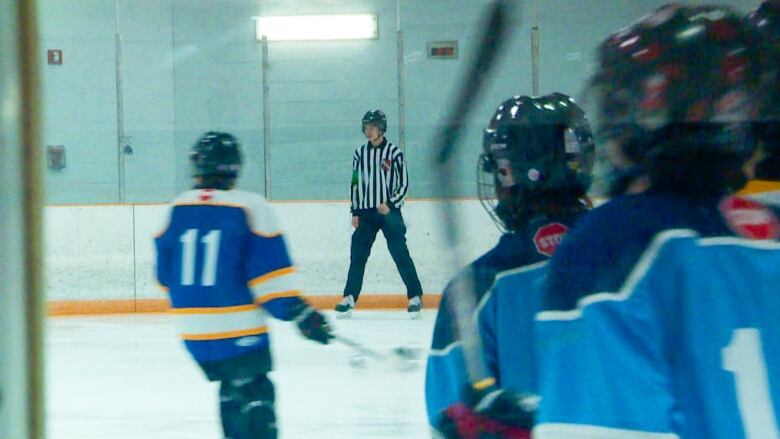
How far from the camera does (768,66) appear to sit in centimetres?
82

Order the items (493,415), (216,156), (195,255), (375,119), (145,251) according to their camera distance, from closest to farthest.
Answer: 1. (493,415)
2. (375,119)
3. (216,156)
4. (195,255)
5. (145,251)

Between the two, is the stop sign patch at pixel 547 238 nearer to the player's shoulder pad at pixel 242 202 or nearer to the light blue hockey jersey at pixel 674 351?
the light blue hockey jersey at pixel 674 351

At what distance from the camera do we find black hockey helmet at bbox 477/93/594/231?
1036 mm

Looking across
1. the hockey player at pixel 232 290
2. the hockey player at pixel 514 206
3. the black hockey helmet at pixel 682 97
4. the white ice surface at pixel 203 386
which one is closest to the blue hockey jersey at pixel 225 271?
the hockey player at pixel 232 290

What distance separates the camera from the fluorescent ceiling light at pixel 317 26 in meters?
1.67

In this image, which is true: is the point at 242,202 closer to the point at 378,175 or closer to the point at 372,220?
the point at 378,175

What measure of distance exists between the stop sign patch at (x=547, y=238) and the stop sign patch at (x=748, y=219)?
1.17 ft

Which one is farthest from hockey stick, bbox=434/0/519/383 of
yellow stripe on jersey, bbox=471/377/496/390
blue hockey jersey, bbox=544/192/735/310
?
blue hockey jersey, bbox=544/192/735/310

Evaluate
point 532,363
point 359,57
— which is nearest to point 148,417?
point 359,57

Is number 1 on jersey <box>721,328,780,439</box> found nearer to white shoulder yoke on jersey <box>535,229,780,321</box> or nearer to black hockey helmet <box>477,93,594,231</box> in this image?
white shoulder yoke on jersey <box>535,229,780,321</box>

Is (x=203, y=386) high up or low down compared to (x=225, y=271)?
down

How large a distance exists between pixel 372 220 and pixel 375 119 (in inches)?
62.8

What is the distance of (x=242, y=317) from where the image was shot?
2451mm

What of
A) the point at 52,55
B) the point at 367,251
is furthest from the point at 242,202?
the point at 52,55
